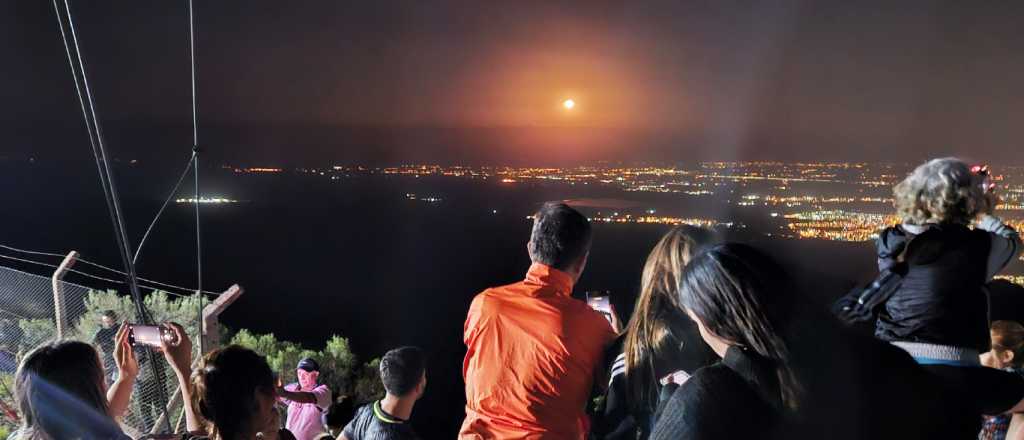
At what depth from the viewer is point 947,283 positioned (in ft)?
6.58

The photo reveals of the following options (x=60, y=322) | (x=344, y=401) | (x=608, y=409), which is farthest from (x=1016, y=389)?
(x=60, y=322)

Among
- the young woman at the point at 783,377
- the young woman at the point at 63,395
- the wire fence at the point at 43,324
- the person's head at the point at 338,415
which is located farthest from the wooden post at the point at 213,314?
the young woman at the point at 783,377

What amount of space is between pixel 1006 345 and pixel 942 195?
2.75ft

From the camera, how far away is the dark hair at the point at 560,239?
2.06 metres

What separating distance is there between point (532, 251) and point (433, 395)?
88.6ft

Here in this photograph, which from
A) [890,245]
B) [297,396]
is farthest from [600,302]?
[297,396]

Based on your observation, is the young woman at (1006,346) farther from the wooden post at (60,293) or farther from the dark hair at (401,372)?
the wooden post at (60,293)

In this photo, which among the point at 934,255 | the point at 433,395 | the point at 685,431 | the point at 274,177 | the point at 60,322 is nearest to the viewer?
the point at 685,431

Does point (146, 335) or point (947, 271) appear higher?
point (947, 271)

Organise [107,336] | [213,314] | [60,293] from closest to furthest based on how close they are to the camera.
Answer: [107,336], [213,314], [60,293]

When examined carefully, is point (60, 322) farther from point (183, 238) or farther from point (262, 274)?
point (183, 238)

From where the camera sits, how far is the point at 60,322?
4.90 m

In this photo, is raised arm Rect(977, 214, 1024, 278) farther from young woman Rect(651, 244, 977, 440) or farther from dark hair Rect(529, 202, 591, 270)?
dark hair Rect(529, 202, 591, 270)

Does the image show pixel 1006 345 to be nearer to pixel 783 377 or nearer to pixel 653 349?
pixel 653 349
